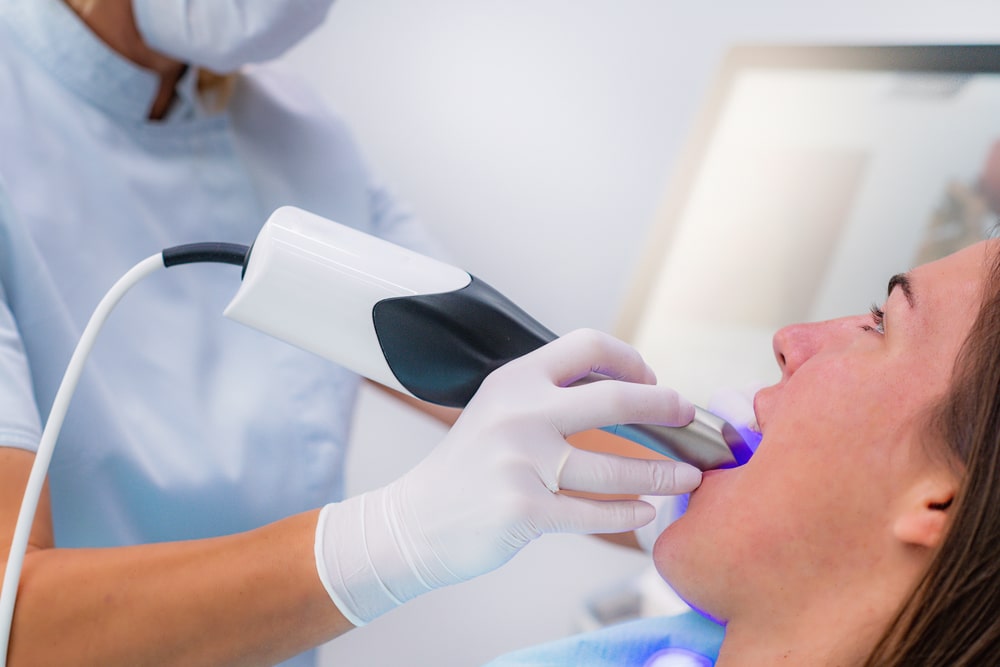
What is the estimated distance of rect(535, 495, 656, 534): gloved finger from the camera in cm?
76

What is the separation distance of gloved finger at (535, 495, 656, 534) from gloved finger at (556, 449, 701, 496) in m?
0.02

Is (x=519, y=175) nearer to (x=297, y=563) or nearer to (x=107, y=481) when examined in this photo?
(x=107, y=481)

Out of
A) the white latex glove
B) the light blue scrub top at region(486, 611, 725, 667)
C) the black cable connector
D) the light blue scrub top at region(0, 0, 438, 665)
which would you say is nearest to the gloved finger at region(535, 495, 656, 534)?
the white latex glove

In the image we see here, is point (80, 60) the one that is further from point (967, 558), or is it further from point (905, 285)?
point (967, 558)

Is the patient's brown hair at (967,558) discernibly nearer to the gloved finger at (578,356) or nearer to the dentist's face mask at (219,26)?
the gloved finger at (578,356)

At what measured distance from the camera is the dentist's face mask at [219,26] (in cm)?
104

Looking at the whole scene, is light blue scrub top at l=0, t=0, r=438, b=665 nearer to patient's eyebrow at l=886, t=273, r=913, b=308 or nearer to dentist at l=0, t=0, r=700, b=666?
dentist at l=0, t=0, r=700, b=666

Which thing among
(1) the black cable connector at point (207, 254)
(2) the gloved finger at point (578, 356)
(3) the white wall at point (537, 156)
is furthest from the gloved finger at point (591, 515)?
(3) the white wall at point (537, 156)

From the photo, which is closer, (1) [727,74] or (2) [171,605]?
(2) [171,605]

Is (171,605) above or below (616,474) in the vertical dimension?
below

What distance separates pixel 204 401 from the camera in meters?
1.09

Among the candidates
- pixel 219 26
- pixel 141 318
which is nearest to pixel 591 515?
pixel 141 318

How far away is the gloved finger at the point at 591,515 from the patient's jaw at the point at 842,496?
0.15 ft

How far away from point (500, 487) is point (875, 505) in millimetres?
326
